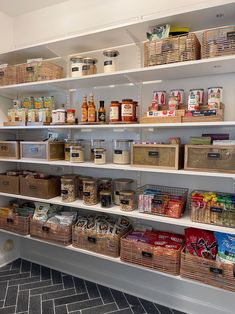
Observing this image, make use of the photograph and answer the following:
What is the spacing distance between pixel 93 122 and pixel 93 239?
3.13 feet

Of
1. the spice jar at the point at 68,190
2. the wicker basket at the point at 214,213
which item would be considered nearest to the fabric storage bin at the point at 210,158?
the wicker basket at the point at 214,213

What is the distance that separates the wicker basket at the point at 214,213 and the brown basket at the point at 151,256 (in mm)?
304

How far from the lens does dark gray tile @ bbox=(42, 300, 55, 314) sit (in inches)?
77.2

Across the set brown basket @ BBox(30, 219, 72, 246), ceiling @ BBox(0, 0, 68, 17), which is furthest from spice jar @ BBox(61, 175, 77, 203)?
ceiling @ BBox(0, 0, 68, 17)

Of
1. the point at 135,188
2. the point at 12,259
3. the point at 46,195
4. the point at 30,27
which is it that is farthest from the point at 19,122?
the point at 12,259

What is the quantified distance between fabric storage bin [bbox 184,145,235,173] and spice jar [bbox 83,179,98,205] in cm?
80

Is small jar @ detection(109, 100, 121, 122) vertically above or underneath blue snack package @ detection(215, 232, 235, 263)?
above

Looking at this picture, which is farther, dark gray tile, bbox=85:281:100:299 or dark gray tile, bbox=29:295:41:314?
dark gray tile, bbox=85:281:100:299

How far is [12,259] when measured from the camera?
2.76 metres

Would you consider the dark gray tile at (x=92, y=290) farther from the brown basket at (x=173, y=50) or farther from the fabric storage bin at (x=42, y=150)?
the brown basket at (x=173, y=50)

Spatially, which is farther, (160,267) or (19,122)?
(19,122)

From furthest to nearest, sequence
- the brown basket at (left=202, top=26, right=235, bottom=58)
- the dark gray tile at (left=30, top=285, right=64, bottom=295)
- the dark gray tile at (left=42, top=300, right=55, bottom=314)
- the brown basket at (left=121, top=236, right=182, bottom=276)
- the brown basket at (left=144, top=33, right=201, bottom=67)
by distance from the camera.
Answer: the dark gray tile at (left=30, top=285, right=64, bottom=295), the dark gray tile at (left=42, top=300, right=55, bottom=314), the brown basket at (left=121, top=236, right=182, bottom=276), the brown basket at (left=144, top=33, right=201, bottom=67), the brown basket at (left=202, top=26, right=235, bottom=58)

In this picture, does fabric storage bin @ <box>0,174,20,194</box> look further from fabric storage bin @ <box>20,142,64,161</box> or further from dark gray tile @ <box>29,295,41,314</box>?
dark gray tile @ <box>29,295,41,314</box>

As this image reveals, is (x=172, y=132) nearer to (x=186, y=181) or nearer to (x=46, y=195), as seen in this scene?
(x=186, y=181)
